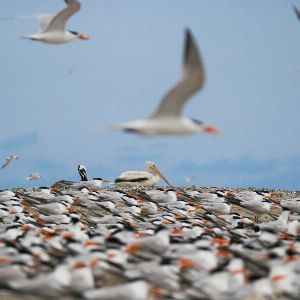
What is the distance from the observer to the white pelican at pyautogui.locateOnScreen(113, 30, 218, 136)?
38.2 feet

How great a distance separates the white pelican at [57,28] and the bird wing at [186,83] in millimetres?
5370

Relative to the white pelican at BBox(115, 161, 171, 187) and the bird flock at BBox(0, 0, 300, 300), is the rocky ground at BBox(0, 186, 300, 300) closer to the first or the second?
the bird flock at BBox(0, 0, 300, 300)

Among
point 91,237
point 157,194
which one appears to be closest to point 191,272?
point 91,237

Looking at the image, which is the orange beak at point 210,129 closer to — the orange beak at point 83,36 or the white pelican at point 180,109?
the white pelican at point 180,109

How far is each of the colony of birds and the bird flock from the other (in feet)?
0.05

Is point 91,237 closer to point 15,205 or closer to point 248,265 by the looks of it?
point 248,265

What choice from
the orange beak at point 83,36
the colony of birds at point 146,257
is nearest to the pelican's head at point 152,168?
the colony of birds at point 146,257

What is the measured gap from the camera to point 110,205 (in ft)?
73.8

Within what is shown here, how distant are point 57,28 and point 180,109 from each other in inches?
228

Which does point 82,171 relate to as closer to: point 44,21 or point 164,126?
point 44,21

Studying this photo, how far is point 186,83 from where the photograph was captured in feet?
38.8

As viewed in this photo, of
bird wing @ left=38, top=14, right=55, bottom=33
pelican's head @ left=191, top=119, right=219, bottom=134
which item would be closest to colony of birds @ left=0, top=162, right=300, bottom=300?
pelican's head @ left=191, top=119, right=219, bottom=134

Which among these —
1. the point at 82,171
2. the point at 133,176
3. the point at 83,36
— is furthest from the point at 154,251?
the point at 82,171

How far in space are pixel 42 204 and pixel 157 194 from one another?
3.46 metres
